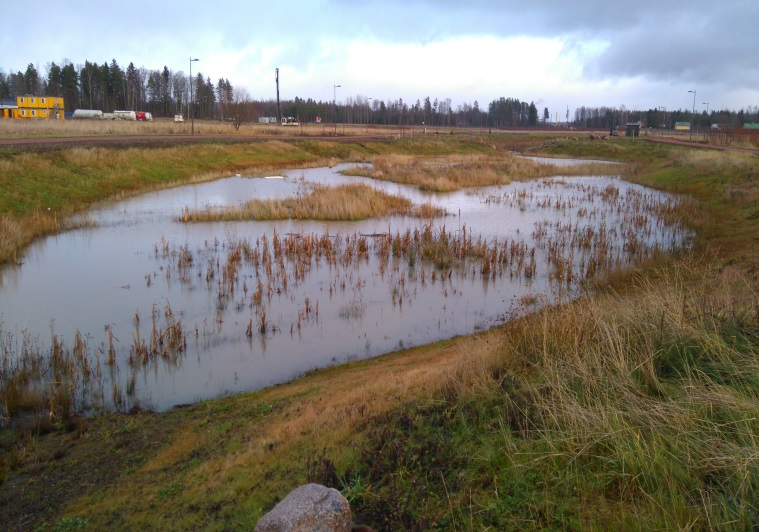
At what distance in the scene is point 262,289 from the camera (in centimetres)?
1327

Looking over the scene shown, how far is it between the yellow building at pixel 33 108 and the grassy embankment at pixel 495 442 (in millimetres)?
70637

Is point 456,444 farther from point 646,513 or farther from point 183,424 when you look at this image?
point 183,424

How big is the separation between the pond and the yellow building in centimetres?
5753

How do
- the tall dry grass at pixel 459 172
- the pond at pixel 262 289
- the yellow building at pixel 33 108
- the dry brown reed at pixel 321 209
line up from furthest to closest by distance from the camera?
1. the yellow building at pixel 33 108
2. the tall dry grass at pixel 459 172
3. the dry brown reed at pixel 321 209
4. the pond at pixel 262 289

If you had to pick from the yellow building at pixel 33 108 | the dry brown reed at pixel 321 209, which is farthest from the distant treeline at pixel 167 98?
the dry brown reed at pixel 321 209

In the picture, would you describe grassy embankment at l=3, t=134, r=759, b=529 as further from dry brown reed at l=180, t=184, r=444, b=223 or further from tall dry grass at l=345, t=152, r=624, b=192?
tall dry grass at l=345, t=152, r=624, b=192

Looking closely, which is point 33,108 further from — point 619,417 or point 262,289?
point 619,417

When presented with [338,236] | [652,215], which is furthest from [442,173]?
[338,236]

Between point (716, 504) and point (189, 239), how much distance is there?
17243mm

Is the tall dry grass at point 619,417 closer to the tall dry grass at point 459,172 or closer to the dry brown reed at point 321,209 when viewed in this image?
the dry brown reed at point 321,209

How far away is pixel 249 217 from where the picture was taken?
2194cm

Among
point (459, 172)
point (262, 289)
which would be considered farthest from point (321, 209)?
point (459, 172)

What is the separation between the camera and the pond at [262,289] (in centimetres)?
939

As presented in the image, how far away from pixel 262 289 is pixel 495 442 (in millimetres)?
9437
